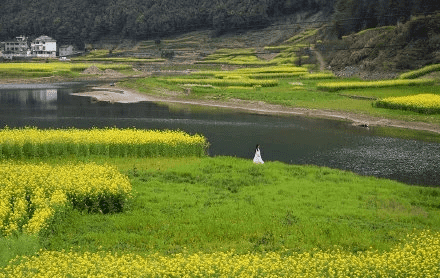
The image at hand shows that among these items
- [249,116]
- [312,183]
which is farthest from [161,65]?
[312,183]

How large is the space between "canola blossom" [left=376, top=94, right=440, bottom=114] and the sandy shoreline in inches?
179

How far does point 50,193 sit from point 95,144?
469 inches

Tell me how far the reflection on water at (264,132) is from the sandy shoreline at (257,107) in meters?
2.93

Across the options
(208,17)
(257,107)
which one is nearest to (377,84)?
(257,107)

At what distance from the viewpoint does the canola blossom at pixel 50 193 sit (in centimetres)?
2125

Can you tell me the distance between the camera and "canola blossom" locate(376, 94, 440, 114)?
199 ft

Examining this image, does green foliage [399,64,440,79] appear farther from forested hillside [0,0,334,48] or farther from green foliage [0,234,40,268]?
green foliage [0,234,40,268]

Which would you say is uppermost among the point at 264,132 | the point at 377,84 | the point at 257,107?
the point at 377,84

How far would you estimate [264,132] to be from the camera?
5284 cm

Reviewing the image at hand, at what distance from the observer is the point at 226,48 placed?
15025cm

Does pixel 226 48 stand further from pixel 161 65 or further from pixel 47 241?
pixel 47 241

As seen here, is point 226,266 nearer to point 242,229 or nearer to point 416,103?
point 242,229

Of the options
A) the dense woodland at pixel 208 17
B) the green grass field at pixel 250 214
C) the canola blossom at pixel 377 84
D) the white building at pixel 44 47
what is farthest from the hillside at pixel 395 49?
the white building at pixel 44 47

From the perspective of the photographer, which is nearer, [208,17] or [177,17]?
[208,17]
